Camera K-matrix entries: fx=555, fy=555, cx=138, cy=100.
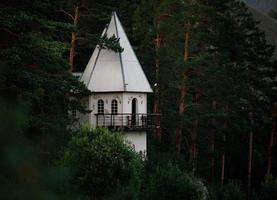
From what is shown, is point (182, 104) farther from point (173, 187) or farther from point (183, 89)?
point (173, 187)

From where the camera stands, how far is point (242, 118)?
3469 cm

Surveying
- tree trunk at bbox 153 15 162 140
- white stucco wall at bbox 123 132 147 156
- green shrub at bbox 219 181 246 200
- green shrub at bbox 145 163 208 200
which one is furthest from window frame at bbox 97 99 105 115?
green shrub at bbox 145 163 208 200

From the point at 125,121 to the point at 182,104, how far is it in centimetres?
410

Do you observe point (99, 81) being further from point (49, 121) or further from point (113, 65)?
point (49, 121)

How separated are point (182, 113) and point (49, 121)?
39.7 ft

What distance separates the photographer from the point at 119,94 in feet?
104


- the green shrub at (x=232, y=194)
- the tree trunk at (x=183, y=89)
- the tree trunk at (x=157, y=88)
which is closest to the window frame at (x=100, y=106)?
the tree trunk at (x=183, y=89)

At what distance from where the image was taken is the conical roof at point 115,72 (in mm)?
31719

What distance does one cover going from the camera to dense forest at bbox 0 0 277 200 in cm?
2306

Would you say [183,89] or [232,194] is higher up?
[183,89]

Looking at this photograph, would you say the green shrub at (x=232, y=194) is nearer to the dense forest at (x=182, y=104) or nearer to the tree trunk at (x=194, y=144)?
the dense forest at (x=182, y=104)

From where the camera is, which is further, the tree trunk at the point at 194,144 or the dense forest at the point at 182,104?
the tree trunk at the point at 194,144

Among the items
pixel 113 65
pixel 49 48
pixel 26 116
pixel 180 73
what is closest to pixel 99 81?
pixel 113 65

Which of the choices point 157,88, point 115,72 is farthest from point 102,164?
point 157,88
